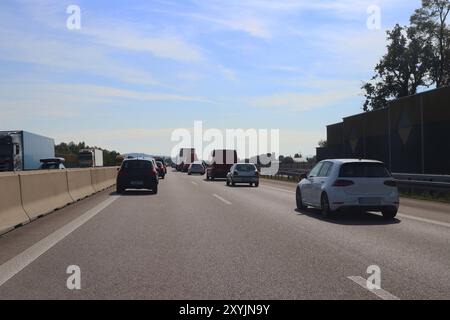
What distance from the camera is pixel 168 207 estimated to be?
57.8ft

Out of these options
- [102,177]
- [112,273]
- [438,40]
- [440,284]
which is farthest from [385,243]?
[438,40]

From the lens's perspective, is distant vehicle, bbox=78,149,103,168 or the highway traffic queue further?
distant vehicle, bbox=78,149,103,168

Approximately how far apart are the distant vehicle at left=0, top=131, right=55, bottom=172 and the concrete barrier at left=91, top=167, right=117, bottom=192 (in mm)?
5891

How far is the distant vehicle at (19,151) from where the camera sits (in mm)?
35188

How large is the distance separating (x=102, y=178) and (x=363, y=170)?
1797 centimetres

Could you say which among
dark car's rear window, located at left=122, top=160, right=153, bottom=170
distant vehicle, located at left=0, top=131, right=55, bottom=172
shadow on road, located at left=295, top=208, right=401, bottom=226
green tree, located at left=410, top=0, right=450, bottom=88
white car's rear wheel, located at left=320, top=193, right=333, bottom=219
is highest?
green tree, located at left=410, top=0, right=450, bottom=88

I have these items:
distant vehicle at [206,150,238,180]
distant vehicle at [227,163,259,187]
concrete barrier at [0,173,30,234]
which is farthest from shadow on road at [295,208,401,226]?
distant vehicle at [206,150,238,180]

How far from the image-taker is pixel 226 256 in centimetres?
873

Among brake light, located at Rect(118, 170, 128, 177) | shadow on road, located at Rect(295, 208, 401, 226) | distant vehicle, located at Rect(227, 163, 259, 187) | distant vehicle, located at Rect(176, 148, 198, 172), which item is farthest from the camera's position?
distant vehicle, located at Rect(176, 148, 198, 172)

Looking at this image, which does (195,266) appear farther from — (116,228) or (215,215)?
(215,215)

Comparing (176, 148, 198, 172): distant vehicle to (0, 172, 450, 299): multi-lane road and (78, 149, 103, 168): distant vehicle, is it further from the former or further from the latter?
(0, 172, 450, 299): multi-lane road

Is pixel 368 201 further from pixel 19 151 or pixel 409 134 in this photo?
pixel 19 151

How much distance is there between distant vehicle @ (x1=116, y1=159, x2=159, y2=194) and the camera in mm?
24656

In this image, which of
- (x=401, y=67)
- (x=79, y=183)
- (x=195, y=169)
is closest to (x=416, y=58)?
(x=401, y=67)
